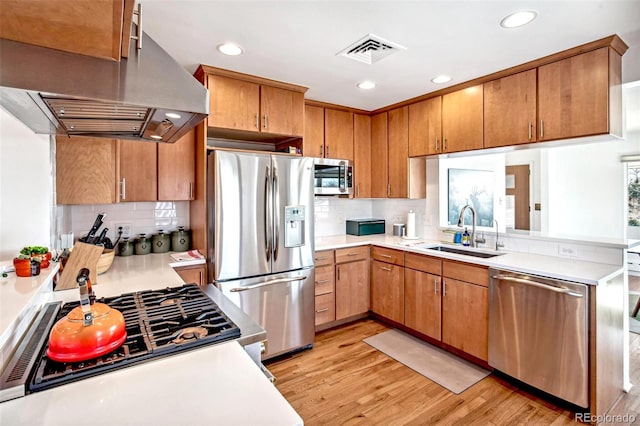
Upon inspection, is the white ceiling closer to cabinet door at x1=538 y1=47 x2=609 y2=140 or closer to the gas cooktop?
cabinet door at x1=538 y1=47 x2=609 y2=140

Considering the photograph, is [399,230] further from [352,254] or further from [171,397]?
[171,397]

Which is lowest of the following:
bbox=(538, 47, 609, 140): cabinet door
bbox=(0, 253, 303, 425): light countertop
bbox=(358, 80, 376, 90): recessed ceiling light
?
bbox=(0, 253, 303, 425): light countertop

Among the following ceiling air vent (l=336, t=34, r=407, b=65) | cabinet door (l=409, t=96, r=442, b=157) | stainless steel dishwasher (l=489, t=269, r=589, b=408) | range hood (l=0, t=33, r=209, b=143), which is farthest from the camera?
cabinet door (l=409, t=96, r=442, b=157)

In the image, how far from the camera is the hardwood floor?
2.15 meters

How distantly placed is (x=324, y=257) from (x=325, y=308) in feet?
1.74

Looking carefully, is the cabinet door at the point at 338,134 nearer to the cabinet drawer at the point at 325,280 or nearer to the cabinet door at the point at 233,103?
the cabinet door at the point at 233,103

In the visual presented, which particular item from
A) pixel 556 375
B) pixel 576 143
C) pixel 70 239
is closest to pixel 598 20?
pixel 576 143

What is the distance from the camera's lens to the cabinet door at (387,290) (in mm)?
3387

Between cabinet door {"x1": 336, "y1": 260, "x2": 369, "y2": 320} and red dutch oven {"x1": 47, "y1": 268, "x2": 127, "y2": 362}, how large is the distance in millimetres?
2552

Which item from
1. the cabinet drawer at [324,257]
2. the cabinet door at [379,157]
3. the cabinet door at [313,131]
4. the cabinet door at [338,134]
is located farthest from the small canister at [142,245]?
the cabinet door at [379,157]

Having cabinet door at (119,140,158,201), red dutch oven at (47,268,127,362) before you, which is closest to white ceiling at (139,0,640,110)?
cabinet door at (119,140,158,201)

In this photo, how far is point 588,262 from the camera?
8.33 feet

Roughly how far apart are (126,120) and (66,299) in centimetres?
97

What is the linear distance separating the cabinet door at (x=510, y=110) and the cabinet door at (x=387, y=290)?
59.7 inches
